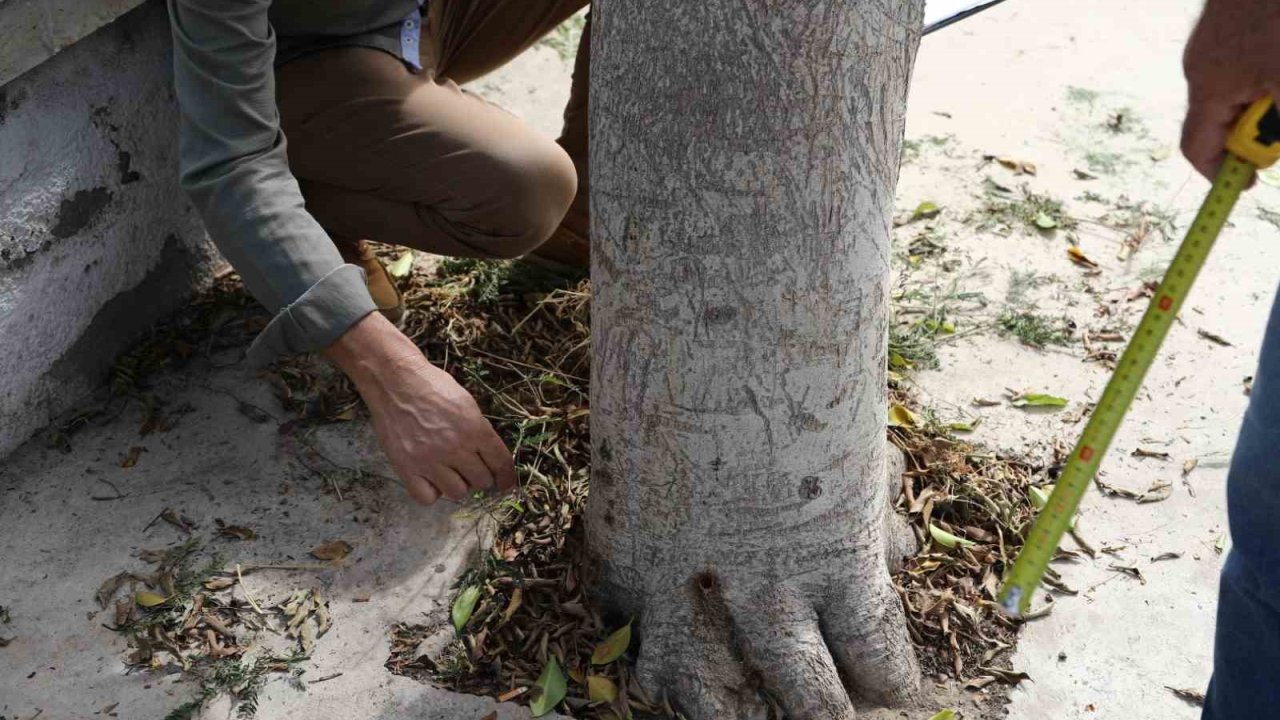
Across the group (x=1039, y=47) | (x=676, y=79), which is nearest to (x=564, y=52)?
(x=1039, y=47)

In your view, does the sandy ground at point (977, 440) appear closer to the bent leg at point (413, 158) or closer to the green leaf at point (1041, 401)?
the green leaf at point (1041, 401)

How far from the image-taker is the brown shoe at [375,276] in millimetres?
3234

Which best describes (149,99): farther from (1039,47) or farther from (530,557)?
(1039,47)

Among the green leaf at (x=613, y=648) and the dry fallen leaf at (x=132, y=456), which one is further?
the dry fallen leaf at (x=132, y=456)

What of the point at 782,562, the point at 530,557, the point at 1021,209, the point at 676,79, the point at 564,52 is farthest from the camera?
the point at 564,52

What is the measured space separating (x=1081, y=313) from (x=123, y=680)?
262 cm

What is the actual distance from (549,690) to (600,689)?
10cm

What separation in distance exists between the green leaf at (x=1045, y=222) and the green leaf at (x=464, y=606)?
216cm

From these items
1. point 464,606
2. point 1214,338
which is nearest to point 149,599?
point 464,606

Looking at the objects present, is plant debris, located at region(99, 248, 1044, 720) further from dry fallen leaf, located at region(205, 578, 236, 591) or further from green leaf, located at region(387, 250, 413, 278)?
green leaf, located at region(387, 250, 413, 278)

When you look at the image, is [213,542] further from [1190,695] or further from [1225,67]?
[1225,67]

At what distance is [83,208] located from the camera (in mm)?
3051

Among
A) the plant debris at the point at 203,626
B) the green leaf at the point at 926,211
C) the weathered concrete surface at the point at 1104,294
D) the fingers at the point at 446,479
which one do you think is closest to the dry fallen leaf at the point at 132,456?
the plant debris at the point at 203,626

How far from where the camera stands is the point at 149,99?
10.4 ft
